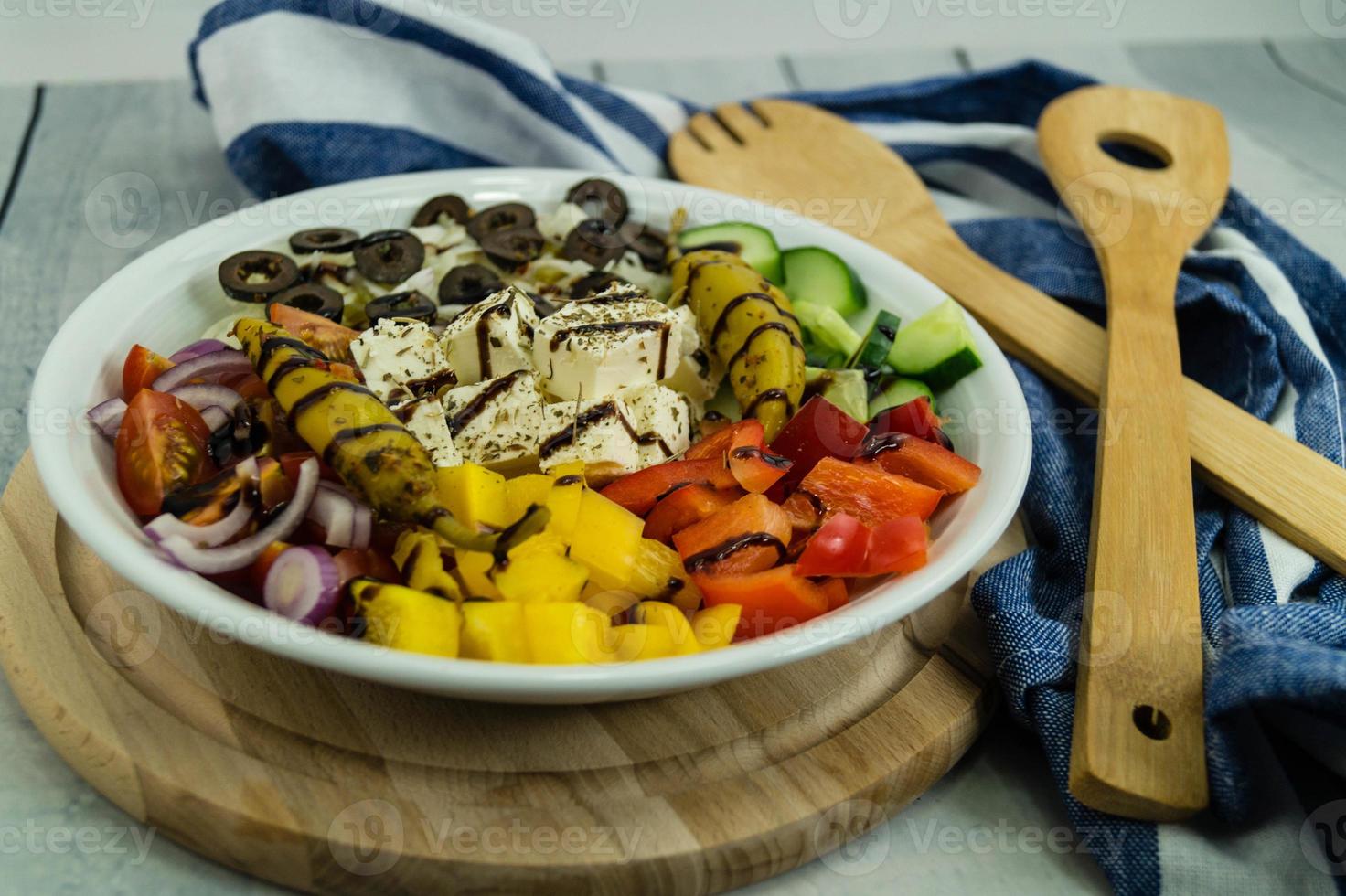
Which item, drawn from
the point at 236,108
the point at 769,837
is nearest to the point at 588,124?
the point at 236,108

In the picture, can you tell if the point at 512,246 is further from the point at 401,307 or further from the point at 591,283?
the point at 401,307

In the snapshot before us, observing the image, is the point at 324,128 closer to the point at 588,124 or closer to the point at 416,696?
the point at 588,124

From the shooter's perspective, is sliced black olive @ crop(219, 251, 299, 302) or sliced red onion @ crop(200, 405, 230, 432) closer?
sliced red onion @ crop(200, 405, 230, 432)

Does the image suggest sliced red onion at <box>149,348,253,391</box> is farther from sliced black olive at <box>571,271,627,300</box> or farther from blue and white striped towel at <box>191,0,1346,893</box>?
blue and white striped towel at <box>191,0,1346,893</box>

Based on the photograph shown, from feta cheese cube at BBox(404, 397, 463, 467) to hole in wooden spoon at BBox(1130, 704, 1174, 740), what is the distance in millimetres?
1341

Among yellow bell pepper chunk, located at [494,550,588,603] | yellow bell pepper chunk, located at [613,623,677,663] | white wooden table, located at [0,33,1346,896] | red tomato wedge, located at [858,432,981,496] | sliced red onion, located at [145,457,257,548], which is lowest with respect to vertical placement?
white wooden table, located at [0,33,1346,896]

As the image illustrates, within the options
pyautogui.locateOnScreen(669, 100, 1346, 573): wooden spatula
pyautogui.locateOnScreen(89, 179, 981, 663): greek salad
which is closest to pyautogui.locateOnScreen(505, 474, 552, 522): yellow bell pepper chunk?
pyautogui.locateOnScreen(89, 179, 981, 663): greek salad

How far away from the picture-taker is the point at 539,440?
239cm

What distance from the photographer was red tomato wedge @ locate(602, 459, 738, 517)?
231 centimetres

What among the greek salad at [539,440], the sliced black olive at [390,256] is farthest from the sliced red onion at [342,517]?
the sliced black olive at [390,256]

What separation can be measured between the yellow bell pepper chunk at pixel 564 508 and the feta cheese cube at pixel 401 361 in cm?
48

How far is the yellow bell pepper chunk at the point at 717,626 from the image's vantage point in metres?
2.04

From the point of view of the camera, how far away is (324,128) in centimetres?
367

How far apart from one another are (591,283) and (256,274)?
80 centimetres
